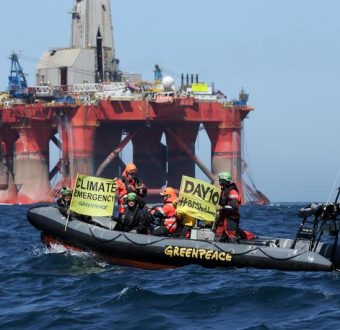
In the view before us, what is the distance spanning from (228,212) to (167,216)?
1.57 meters

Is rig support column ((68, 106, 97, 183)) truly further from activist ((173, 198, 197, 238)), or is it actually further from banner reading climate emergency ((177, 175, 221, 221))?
banner reading climate emergency ((177, 175, 221, 221))

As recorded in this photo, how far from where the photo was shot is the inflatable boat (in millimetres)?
20391

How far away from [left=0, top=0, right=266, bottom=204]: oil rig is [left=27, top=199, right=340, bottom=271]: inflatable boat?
56.3 m

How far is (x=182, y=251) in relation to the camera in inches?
848

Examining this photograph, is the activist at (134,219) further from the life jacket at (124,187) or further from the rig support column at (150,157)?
the rig support column at (150,157)

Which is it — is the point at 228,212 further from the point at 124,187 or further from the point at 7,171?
the point at 7,171

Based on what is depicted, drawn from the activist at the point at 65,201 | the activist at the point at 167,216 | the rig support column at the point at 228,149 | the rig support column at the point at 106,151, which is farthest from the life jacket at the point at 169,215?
the rig support column at the point at 228,149

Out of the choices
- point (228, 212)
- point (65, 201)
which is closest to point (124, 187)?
point (65, 201)

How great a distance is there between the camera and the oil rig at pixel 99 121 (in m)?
80.8

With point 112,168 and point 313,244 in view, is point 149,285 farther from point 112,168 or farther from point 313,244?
point 112,168

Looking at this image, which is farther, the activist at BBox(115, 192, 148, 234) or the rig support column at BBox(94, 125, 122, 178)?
the rig support column at BBox(94, 125, 122, 178)

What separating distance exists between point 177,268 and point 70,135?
60818 mm

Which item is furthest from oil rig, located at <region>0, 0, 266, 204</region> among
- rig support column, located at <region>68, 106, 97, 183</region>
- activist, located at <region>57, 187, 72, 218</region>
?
activist, located at <region>57, 187, 72, 218</region>

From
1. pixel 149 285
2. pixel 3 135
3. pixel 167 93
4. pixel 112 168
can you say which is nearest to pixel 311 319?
pixel 149 285
